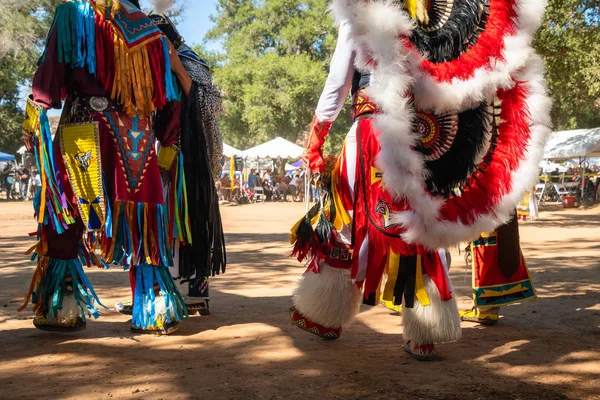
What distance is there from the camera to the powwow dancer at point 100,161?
143 inches

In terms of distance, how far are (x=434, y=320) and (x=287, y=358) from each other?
77 cm

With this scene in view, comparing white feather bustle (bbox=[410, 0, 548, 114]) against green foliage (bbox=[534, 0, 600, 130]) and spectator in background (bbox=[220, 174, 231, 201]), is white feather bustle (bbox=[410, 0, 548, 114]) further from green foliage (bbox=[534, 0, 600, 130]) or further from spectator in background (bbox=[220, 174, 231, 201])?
spectator in background (bbox=[220, 174, 231, 201])

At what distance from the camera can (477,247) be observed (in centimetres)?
440

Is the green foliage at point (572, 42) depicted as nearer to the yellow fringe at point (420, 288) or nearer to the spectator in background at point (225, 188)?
the yellow fringe at point (420, 288)

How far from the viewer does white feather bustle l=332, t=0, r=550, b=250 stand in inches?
123

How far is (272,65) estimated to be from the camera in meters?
42.4

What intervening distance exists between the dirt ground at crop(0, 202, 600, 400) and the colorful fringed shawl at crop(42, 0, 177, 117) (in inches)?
54.4

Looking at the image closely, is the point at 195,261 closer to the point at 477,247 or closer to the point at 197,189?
the point at 197,189

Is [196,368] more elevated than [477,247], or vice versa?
[477,247]

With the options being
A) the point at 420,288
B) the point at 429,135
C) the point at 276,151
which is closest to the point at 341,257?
the point at 420,288

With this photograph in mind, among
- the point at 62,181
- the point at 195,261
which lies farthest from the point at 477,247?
the point at 62,181

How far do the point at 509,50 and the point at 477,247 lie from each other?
61.3 inches

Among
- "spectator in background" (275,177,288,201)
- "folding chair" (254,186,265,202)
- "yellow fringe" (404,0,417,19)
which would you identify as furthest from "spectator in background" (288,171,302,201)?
"yellow fringe" (404,0,417,19)

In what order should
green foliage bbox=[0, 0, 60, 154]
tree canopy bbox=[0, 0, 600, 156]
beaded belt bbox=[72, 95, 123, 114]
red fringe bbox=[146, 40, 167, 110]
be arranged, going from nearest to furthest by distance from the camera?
beaded belt bbox=[72, 95, 123, 114] → red fringe bbox=[146, 40, 167, 110] → green foliage bbox=[0, 0, 60, 154] → tree canopy bbox=[0, 0, 600, 156]
